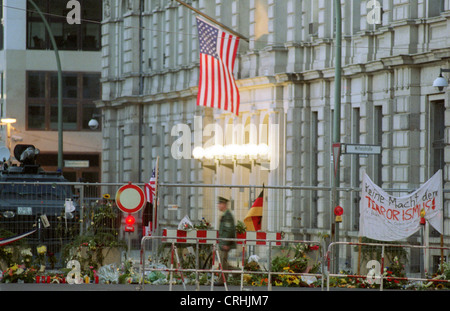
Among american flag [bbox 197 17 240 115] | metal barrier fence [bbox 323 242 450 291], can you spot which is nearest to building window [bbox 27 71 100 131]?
american flag [bbox 197 17 240 115]

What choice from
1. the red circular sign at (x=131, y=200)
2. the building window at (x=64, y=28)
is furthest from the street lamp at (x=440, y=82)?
the building window at (x=64, y=28)

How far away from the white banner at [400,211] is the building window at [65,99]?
53999mm

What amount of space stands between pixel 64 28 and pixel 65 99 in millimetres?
4217

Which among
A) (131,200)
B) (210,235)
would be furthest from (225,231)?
(131,200)

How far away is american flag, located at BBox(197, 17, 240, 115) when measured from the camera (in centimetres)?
3356

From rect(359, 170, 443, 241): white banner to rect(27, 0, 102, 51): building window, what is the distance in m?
54.1

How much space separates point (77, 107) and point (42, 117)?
7.21ft

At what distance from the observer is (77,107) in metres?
81.4

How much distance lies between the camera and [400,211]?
1088 inches

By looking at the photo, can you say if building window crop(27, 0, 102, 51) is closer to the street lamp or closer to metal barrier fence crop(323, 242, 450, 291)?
the street lamp

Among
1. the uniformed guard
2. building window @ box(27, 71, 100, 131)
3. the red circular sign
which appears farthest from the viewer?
building window @ box(27, 71, 100, 131)

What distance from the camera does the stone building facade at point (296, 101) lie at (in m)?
34.9
